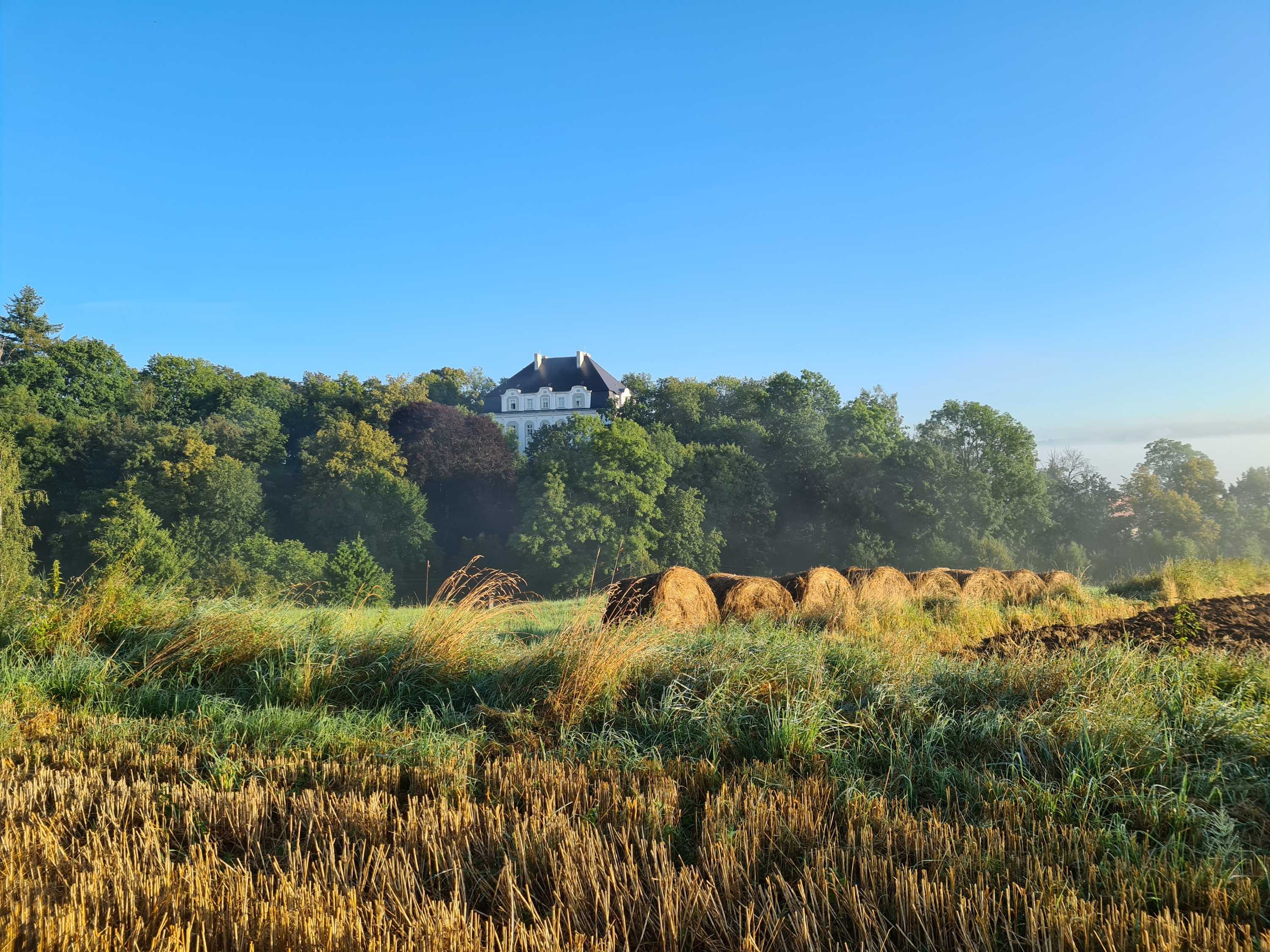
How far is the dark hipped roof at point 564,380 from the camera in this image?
74.2 m

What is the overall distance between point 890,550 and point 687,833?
4252cm

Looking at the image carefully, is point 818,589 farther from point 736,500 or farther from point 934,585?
point 736,500

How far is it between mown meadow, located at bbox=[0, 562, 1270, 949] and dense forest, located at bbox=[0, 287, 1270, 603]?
30285mm

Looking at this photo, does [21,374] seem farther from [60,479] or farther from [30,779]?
[30,779]

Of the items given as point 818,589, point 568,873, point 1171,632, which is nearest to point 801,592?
point 818,589

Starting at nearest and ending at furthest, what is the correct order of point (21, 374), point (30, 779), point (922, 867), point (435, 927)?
1. point (435, 927)
2. point (922, 867)
3. point (30, 779)
4. point (21, 374)

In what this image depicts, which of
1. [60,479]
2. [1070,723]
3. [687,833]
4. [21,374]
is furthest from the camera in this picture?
[21,374]

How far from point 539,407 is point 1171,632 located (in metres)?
68.4

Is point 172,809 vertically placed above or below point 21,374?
below

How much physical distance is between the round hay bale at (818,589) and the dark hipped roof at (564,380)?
2349 inches

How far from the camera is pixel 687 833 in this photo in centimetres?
359

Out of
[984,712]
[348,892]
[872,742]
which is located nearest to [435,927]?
[348,892]

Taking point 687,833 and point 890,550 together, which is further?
point 890,550

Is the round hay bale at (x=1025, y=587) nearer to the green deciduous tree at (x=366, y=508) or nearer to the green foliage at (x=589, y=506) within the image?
the green foliage at (x=589, y=506)
